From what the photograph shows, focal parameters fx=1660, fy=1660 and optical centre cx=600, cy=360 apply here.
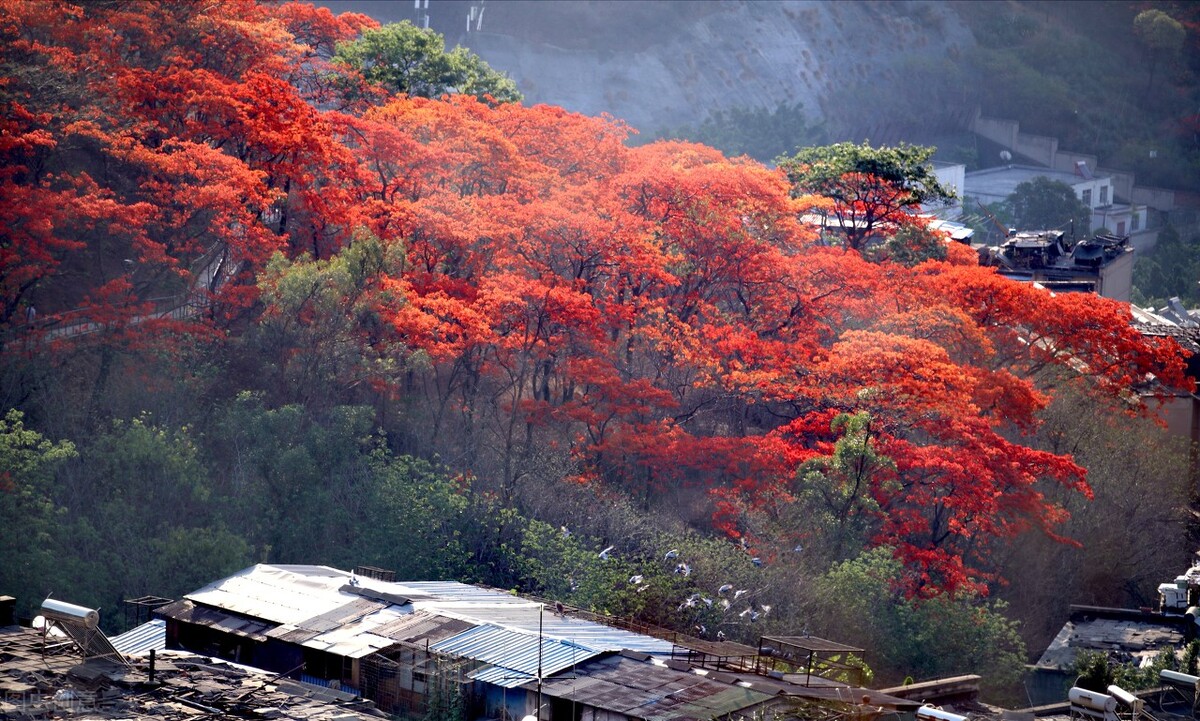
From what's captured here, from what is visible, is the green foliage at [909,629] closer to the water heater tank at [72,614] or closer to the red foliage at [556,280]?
the red foliage at [556,280]

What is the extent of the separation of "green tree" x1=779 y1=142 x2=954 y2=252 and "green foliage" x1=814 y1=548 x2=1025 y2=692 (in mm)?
17419

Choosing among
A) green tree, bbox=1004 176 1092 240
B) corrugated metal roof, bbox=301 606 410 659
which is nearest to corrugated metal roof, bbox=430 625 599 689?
corrugated metal roof, bbox=301 606 410 659

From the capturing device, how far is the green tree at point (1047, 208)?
3696 inches

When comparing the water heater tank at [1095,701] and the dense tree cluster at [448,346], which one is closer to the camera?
the water heater tank at [1095,701]

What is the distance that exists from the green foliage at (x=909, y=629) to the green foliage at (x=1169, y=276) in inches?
1826

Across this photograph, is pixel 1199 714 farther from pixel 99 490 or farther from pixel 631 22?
pixel 631 22

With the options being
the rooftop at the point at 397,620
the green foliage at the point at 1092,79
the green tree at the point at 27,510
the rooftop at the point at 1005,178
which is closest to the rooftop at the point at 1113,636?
the rooftop at the point at 397,620

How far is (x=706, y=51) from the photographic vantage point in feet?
335

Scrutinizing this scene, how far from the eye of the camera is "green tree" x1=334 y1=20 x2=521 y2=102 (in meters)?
55.1

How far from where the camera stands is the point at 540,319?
1757 inches

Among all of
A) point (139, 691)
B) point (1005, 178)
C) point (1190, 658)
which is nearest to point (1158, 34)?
point (1005, 178)

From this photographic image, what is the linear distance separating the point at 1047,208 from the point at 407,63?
1966 inches

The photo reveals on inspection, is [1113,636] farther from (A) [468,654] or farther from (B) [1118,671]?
(A) [468,654]

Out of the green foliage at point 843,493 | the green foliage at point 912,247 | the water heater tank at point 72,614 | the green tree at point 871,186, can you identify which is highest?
the green tree at point 871,186
